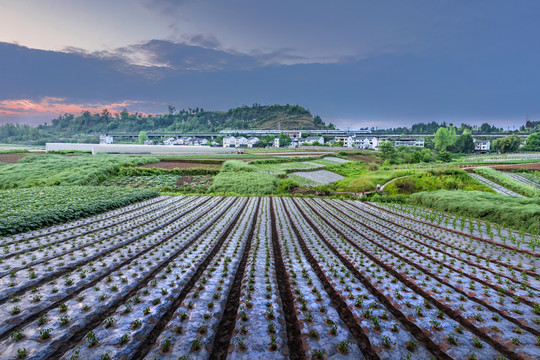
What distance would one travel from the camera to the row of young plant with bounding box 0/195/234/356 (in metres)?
5.54

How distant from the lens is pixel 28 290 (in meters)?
7.03

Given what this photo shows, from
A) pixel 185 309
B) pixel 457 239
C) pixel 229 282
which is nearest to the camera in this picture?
pixel 185 309

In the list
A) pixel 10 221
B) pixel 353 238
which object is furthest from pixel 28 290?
pixel 353 238

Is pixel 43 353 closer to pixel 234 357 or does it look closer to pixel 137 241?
pixel 234 357

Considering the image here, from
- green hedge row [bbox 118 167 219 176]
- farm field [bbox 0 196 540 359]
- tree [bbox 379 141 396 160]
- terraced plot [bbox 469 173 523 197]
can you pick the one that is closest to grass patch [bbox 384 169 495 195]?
terraced plot [bbox 469 173 523 197]

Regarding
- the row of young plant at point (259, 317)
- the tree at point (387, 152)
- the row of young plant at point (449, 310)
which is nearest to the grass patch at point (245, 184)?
the row of young plant at point (449, 310)

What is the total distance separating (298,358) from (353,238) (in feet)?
31.5

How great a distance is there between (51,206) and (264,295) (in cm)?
1708

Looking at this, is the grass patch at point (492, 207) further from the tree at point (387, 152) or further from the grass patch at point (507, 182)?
the tree at point (387, 152)

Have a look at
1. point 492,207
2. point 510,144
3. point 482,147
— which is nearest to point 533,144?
point 510,144

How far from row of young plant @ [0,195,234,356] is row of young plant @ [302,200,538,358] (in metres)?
8.07

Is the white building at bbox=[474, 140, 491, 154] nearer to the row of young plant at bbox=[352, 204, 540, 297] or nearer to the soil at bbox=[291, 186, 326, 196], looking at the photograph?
the soil at bbox=[291, 186, 326, 196]

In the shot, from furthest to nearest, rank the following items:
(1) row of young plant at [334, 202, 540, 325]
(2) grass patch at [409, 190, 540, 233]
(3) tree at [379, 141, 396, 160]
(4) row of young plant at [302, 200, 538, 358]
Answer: (3) tree at [379, 141, 396, 160] < (2) grass patch at [409, 190, 540, 233] < (1) row of young plant at [334, 202, 540, 325] < (4) row of young plant at [302, 200, 538, 358]

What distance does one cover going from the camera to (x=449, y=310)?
670 cm
